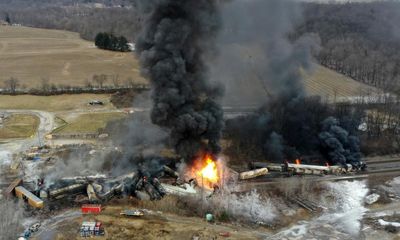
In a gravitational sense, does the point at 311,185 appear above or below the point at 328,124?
below

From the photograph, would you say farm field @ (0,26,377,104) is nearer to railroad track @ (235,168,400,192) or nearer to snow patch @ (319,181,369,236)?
railroad track @ (235,168,400,192)

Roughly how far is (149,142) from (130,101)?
112 ft

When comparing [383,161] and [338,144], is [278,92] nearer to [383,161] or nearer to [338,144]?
[338,144]

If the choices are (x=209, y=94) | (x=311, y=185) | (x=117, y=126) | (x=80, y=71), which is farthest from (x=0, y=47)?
(x=311, y=185)

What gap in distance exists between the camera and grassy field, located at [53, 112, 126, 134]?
93.3 metres

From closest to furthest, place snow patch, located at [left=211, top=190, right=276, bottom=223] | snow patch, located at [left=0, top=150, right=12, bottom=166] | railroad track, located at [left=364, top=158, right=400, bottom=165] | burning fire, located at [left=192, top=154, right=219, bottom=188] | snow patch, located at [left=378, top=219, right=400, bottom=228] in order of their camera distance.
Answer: snow patch, located at [left=378, top=219, right=400, bottom=228]
snow patch, located at [left=211, top=190, right=276, bottom=223]
burning fire, located at [left=192, top=154, right=219, bottom=188]
snow patch, located at [left=0, top=150, right=12, bottom=166]
railroad track, located at [left=364, top=158, right=400, bottom=165]

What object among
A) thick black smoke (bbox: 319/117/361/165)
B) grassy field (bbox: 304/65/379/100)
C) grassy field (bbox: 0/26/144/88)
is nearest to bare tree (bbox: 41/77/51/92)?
grassy field (bbox: 0/26/144/88)

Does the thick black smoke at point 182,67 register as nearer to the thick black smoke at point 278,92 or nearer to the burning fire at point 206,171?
the burning fire at point 206,171

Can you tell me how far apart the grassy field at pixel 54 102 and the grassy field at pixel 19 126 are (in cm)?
737

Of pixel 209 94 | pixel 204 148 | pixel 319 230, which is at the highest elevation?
pixel 209 94

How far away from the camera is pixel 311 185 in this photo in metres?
71.2

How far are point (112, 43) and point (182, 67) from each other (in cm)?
10750

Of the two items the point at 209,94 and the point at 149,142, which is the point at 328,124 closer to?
the point at 209,94

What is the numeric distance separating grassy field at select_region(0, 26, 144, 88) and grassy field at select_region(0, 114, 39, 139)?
1075 inches
